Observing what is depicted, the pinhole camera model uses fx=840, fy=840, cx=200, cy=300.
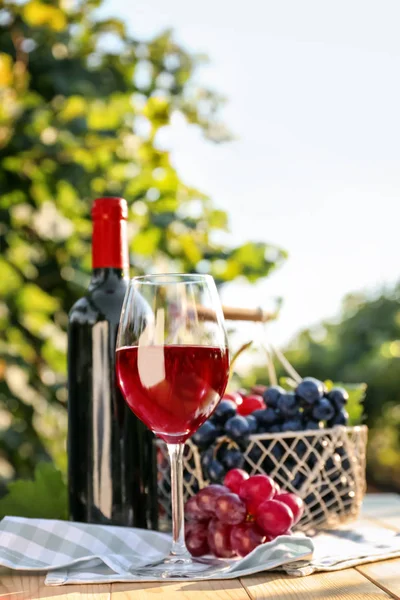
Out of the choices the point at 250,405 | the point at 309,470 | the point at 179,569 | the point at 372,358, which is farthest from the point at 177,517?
the point at 372,358

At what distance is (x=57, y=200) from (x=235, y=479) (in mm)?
1686

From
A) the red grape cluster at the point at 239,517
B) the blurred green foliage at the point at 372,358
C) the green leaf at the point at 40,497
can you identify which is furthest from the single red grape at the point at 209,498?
the blurred green foliage at the point at 372,358

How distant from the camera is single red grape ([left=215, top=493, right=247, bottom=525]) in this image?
1.01m

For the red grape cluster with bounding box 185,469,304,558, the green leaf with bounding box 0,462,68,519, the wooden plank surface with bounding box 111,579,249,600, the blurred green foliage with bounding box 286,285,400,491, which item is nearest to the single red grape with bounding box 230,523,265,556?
the red grape cluster with bounding box 185,469,304,558

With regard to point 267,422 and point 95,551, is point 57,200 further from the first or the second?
point 95,551

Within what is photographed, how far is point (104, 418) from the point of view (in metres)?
1.07

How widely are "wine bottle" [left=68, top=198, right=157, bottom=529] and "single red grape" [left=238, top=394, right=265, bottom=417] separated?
0.76ft

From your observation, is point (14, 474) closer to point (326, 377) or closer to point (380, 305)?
point (326, 377)

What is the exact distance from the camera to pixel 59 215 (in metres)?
2.66

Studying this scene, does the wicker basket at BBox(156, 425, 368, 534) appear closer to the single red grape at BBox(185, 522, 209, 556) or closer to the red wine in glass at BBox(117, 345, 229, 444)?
the single red grape at BBox(185, 522, 209, 556)

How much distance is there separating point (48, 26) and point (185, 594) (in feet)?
6.94

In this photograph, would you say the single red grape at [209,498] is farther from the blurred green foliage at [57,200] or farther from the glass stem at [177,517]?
the blurred green foliage at [57,200]

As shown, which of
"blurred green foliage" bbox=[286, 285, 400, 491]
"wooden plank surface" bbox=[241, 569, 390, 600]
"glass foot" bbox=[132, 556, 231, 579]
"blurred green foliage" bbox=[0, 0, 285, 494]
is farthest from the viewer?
"blurred green foliage" bbox=[286, 285, 400, 491]

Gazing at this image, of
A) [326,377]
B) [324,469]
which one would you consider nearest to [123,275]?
[324,469]
